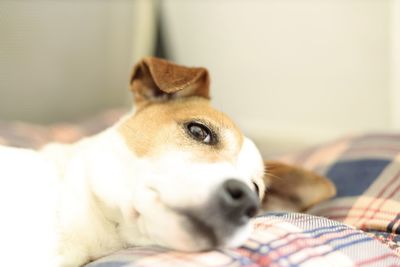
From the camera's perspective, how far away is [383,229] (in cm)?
147

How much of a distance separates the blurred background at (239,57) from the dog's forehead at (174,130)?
4.16ft

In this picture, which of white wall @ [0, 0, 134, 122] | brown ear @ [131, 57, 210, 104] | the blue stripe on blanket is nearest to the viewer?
brown ear @ [131, 57, 210, 104]

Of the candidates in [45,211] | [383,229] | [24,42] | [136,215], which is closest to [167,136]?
[136,215]

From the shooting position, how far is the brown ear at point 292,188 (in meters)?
1.58

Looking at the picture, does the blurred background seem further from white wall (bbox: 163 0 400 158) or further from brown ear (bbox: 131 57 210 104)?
brown ear (bbox: 131 57 210 104)

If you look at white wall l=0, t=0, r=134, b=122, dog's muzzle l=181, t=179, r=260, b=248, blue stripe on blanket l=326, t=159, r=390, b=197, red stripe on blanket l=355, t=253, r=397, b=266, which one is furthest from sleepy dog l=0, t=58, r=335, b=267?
white wall l=0, t=0, r=134, b=122

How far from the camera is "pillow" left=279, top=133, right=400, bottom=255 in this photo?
59.2 inches

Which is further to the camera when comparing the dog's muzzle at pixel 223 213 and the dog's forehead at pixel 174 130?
the dog's forehead at pixel 174 130

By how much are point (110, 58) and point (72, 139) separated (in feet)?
2.87

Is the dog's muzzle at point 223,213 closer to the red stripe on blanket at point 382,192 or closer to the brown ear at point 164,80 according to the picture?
the brown ear at point 164,80

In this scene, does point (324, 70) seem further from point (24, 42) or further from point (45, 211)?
point (45, 211)

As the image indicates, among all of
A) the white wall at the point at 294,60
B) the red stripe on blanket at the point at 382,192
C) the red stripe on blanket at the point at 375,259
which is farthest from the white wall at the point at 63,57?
the red stripe on blanket at the point at 375,259

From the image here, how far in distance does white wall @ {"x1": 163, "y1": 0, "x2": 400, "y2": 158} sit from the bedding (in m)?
0.85

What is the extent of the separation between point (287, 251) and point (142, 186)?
1.12 ft
